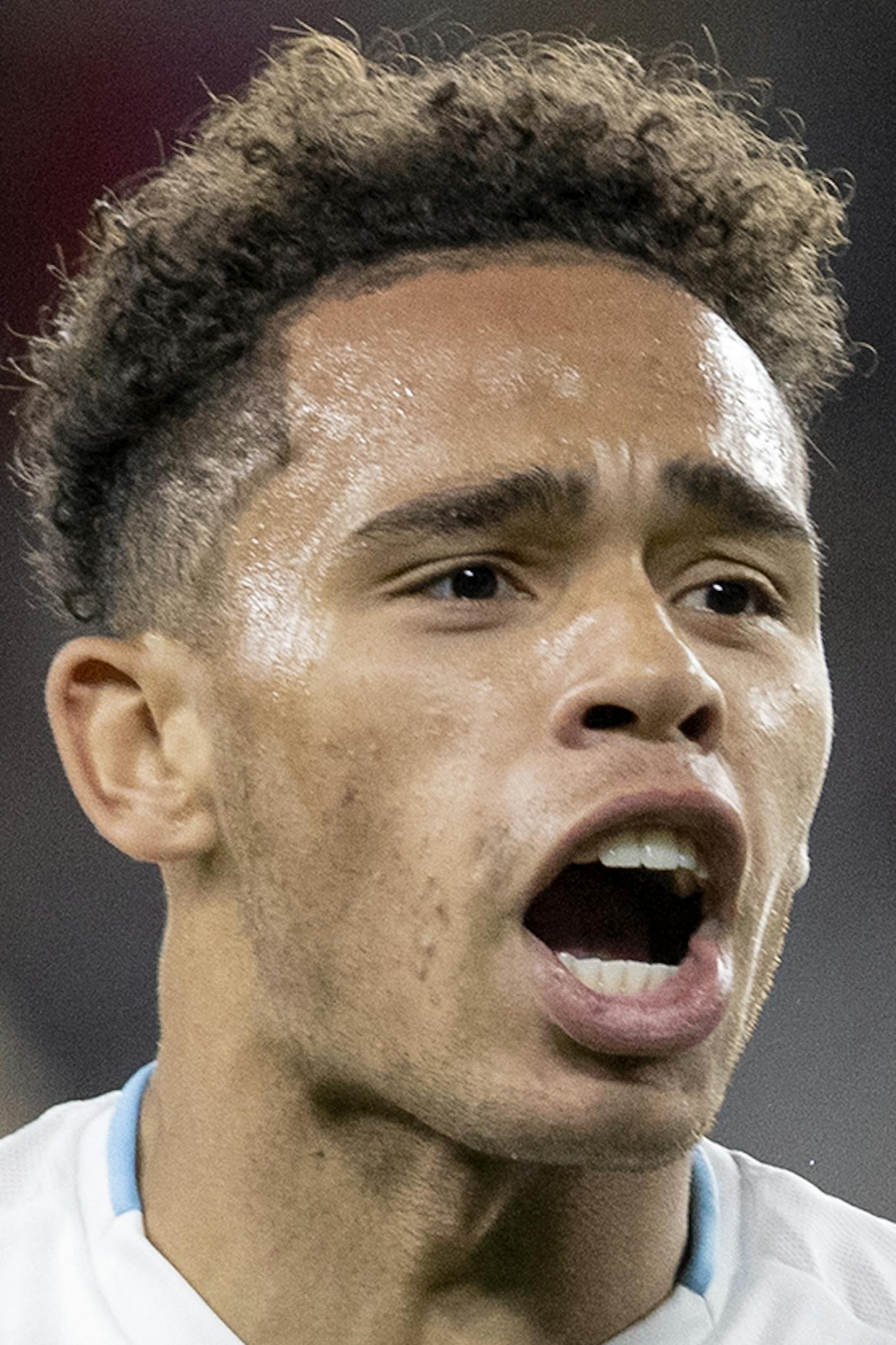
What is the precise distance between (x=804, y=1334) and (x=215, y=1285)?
23.7 inches

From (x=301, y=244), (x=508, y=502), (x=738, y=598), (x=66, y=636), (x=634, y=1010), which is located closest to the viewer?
(x=634, y=1010)

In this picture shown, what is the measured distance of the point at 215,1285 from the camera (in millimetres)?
1743

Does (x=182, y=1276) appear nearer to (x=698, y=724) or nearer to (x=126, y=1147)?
(x=126, y=1147)

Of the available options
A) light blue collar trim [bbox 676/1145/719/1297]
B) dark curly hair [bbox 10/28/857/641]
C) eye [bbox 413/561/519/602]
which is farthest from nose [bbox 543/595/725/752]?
light blue collar trim [bbox 676/1145/719/1297]

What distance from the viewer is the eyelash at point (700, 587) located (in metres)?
1.63

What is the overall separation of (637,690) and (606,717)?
44mm

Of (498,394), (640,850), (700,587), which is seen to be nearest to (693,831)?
(640,850)

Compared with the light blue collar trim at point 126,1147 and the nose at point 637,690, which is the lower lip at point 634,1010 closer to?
the nose at point 637,690

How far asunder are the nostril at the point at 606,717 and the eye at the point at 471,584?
16cm

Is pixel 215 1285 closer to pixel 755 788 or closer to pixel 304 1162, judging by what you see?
pixel 304 1162

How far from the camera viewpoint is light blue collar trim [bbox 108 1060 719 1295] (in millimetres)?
1834

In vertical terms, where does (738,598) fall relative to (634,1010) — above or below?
above

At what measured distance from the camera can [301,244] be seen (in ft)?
6.04

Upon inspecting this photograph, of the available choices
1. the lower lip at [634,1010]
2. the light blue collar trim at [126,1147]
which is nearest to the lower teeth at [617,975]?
the lower lip at [634,1010]
